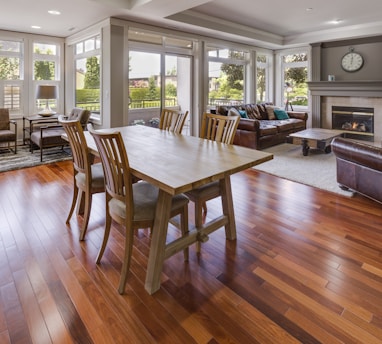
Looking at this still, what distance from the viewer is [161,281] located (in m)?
1.97

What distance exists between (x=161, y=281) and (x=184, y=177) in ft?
2.58

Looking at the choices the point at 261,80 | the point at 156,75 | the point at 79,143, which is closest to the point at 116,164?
the point at 79,143

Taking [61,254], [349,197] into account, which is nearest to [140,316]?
[61,254]

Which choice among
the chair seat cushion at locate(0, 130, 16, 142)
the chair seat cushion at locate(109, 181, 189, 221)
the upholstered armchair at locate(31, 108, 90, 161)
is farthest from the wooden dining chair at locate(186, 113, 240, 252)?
the chair seat cushion at locate(0, 130, 16, 142)

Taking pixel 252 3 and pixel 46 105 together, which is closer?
pixel 252 3

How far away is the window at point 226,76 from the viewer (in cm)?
700

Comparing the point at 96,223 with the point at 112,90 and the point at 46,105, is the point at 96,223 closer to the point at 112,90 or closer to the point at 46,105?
the point at 112,90

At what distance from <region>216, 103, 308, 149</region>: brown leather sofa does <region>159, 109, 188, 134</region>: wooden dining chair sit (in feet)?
8.77

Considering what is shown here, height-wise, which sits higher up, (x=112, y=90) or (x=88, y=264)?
(x=112, y=90)

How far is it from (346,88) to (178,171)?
702cm

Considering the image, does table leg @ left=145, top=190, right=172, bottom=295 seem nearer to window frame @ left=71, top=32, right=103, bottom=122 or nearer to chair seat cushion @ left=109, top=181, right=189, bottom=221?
chair seat cushion @ left=109, top=181, right=189, bottom=221

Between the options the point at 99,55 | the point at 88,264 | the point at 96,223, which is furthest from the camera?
the point at 99,55

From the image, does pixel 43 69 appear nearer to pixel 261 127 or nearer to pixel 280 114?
pixel 261 127

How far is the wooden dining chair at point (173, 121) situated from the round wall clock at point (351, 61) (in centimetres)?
606
